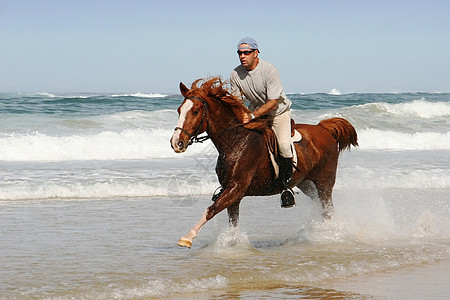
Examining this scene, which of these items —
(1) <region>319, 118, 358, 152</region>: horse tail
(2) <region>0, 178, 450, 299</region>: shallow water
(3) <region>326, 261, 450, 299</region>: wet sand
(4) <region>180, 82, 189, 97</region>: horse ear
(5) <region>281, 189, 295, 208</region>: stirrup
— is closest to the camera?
(3) <region>326, 261, 450, 299</region>: wet sand

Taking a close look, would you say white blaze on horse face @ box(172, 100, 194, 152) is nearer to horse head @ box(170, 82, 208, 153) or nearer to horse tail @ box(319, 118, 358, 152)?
horse head @ box(170, 82, 208, 153)

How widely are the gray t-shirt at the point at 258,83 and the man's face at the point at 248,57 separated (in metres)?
0.07

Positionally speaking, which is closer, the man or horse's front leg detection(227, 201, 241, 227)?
the man

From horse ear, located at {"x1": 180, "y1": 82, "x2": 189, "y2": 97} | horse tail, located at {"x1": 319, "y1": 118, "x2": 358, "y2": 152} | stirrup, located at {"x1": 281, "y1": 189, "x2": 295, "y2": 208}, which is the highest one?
horse ear, located at {"x1": 180, "y1": 82, "x2": 189, "y2": 97}

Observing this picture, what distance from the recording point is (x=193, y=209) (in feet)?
37.5

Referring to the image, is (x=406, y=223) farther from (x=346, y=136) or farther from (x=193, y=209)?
(x=193, y=209)

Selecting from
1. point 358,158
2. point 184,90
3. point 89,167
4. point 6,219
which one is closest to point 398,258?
point 184,90

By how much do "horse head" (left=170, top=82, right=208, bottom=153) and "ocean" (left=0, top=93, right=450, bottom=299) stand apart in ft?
4.28

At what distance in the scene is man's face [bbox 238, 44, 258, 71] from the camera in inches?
289

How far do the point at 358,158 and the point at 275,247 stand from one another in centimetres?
1147

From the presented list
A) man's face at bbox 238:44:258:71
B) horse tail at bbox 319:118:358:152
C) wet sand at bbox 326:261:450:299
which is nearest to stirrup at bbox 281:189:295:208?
wet sand at bbox 326:261:450:299

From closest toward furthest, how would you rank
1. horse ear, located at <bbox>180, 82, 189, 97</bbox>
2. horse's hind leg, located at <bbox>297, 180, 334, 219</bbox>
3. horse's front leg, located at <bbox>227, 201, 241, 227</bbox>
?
1. horse ear, located at <bbox>180, 82, 189, 97</bbox>
2. horse's front leg, located at <bbox>227, 201, 241, 227</bbox>
3. horse's hind leg, located at <bbox>297, 180, 334, 219</bbox>

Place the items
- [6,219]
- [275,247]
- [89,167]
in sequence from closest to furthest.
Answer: [275,247]
[6,219]
[89,167]

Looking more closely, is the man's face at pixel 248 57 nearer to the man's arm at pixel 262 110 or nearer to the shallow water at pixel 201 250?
the man's arm at pixel 262 110
